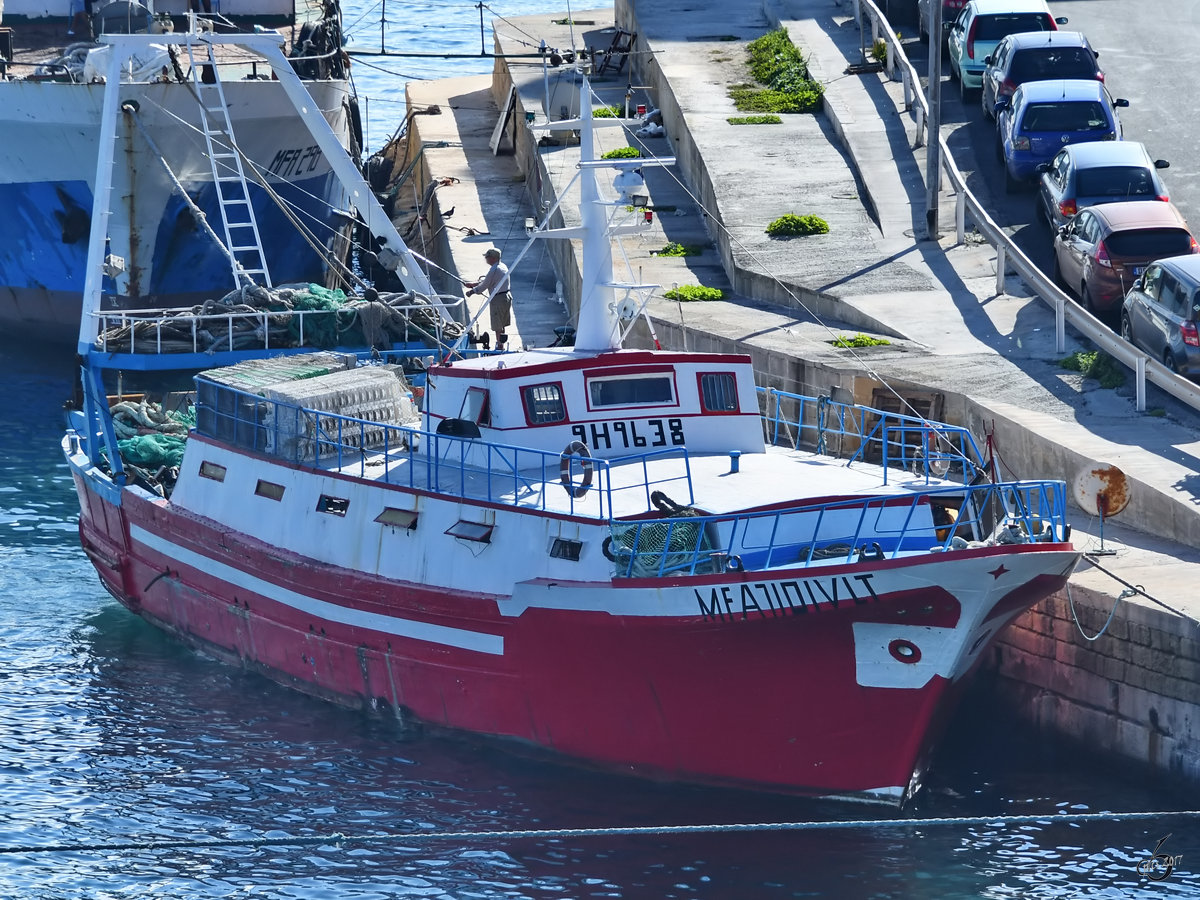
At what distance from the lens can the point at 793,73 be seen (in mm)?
38969

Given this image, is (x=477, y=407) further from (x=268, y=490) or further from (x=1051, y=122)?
(x=1051, y=122)

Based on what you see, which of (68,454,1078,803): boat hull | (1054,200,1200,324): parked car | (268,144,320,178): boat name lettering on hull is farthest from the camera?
(268,144,320,178): boat name lettering on hull

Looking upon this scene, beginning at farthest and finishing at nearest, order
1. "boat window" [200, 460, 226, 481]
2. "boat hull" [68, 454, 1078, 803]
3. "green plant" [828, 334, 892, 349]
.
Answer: "green plant" [828, 334, 892, 349] → "boat window" [200, 460, 226, 481] → "boat hull" [68, 454, 1078, 803]

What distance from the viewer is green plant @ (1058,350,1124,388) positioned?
24331mm

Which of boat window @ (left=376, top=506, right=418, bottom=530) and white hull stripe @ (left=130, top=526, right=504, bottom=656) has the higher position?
boat window @ (left=376, top=506, right=418, bottom=530)

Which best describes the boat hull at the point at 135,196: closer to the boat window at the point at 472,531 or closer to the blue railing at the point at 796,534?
the boat window at the point at 472,531

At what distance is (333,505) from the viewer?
2108cm

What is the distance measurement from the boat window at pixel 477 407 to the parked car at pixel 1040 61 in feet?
58.3

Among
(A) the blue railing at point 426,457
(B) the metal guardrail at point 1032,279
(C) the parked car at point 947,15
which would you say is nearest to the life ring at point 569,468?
(A) the blue railing at point 426,457

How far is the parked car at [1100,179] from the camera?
95.2 ft

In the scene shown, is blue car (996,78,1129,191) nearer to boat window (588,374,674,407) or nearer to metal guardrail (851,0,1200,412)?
metal guardrail (851,0,1200,412)

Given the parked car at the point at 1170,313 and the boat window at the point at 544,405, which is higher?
the parked car at the point at 1170,313

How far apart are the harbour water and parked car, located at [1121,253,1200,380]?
6.26m

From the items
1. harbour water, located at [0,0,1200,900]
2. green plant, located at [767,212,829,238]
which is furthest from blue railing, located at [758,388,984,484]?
green plant, located at [767,212,829,238]
